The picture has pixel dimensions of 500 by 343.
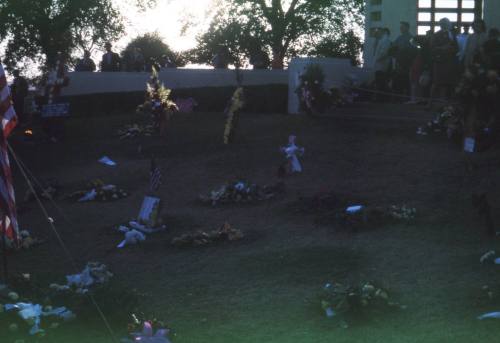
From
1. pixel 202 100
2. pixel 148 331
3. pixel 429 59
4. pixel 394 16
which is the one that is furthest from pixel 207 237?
pixel 394 16

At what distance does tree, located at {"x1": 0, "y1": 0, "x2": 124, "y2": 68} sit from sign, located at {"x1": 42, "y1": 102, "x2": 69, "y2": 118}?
213 inches

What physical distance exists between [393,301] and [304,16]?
32.0 metres

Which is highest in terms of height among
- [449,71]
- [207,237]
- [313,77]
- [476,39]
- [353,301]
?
[476,39]

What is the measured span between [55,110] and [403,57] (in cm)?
733

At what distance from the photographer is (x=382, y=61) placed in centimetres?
1884

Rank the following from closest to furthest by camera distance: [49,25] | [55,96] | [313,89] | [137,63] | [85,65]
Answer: [313,89] → [55,96] → [49,25] → [85,65] → [137,63]

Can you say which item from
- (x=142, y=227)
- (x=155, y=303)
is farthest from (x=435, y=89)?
(x=155, y=303)

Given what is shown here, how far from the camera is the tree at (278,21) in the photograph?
37.3m

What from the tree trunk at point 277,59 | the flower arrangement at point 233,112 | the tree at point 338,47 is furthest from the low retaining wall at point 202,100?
the tree at point 338,47

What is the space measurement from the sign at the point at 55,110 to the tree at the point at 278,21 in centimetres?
1842

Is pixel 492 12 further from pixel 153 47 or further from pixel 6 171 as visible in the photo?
pixel 153 47

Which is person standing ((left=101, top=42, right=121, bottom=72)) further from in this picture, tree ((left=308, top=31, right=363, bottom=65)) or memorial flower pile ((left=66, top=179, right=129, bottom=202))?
tree ((left=308, top=31, right=363, bottom=65))

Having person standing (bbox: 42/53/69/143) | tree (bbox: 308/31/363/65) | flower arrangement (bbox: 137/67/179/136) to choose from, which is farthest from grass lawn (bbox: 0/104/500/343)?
tree (bbox: 308/31/363/65)

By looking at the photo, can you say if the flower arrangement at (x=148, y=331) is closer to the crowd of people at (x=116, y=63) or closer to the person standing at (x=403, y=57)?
the person standing at (x=403, y=57)
